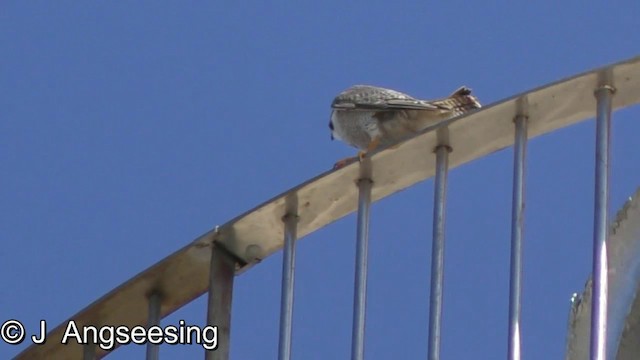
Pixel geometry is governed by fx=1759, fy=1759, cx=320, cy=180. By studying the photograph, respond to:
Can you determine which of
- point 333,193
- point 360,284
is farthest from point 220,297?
point 360,284

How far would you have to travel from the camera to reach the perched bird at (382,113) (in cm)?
1210

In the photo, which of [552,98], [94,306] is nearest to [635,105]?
[552,98]

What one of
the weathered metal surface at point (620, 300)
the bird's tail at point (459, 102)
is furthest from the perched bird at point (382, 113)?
the weathered metal surface at point (620, 300)

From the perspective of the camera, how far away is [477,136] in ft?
29.0

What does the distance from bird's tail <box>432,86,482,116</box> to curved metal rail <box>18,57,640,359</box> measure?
9.49ft

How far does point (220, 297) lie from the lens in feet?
30.1

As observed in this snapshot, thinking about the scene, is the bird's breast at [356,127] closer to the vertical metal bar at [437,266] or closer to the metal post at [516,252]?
the vertical metal bar at [437,266]

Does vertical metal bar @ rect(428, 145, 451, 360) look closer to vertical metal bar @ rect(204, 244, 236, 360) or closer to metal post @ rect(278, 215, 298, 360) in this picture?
metal post @ rect(278, 215, 298, 360)

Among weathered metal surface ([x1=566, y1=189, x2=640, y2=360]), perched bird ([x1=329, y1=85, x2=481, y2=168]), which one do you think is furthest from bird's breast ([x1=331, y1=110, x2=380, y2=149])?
weathered metal surface ([x1=566, y1=189, x2=640, y2=360])

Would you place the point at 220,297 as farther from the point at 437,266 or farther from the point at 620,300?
the point at 620,300

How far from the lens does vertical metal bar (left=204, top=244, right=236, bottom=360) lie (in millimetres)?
8875

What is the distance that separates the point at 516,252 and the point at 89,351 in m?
2.67

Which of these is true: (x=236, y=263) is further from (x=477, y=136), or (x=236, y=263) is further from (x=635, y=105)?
(x=635, y=105)

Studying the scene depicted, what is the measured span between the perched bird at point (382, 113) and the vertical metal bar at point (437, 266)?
3.26 m
